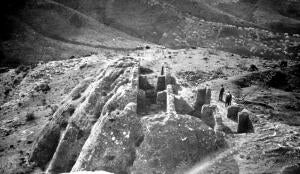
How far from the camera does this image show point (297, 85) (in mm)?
37094

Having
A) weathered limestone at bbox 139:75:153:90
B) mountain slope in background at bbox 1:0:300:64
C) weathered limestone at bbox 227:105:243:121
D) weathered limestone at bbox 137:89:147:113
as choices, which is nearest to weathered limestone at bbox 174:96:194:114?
weathered limestone at bbox 137:89:147:113

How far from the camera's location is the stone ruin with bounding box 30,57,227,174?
15047 mm

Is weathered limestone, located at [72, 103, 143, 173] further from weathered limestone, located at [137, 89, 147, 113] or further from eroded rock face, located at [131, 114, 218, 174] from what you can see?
weathered limestone, located at [137, 89, 147, 113]

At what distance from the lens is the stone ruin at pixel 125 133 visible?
15.0 metres

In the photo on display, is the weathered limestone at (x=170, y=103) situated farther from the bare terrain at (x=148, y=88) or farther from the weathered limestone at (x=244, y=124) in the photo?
the weathered limestone at (x=244, y=124)

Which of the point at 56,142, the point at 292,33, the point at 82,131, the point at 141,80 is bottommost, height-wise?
the point at 56,142

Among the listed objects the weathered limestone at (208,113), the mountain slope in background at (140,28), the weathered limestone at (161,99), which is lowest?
the weathered limestone at (208,113)

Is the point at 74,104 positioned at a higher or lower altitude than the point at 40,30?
lower

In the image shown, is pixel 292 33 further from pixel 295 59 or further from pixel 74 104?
pixel 74 104

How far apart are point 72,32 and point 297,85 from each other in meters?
44.0

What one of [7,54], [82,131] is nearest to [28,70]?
[7,54]

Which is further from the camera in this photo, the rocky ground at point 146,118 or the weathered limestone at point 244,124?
the weathered limestone at point 244,124

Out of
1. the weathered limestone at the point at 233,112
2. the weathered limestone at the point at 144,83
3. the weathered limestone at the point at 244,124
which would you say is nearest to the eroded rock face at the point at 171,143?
the weathered limestone at the point at 244,124

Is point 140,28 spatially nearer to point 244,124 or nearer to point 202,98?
point 202,98
